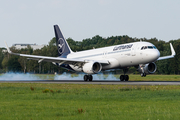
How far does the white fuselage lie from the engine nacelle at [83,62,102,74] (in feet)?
4.28

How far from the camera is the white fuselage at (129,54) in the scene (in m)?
33.9

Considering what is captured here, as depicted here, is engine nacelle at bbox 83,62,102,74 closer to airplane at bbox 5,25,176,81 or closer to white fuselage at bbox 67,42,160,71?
airplane at bbox 5,25,176,81

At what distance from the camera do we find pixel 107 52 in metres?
38.8

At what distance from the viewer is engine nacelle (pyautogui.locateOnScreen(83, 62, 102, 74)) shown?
3629 centimetres

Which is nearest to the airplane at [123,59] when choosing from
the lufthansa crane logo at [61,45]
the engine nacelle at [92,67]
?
the engine nacelle at [92,67]

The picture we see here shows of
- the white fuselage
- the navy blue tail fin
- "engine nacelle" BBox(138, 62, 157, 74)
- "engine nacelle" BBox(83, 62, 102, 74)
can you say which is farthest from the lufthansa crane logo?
"engine nacelle" BBox(138, 62, 157, 74)

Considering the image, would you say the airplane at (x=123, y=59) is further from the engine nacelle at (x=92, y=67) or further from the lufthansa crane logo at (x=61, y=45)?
the lufthansa crane logo at (x=61, y=45)

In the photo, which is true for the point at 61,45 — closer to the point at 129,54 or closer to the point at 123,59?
the point at 123,59

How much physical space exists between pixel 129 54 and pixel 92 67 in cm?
499

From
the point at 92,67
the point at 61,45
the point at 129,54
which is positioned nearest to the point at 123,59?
the point at 129,54

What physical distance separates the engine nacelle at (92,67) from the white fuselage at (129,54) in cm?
130

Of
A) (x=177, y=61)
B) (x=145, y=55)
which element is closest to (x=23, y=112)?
(x=145, y=55)

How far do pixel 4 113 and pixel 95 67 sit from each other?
27609 millimetres

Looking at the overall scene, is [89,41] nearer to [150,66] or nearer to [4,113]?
[150,66]
